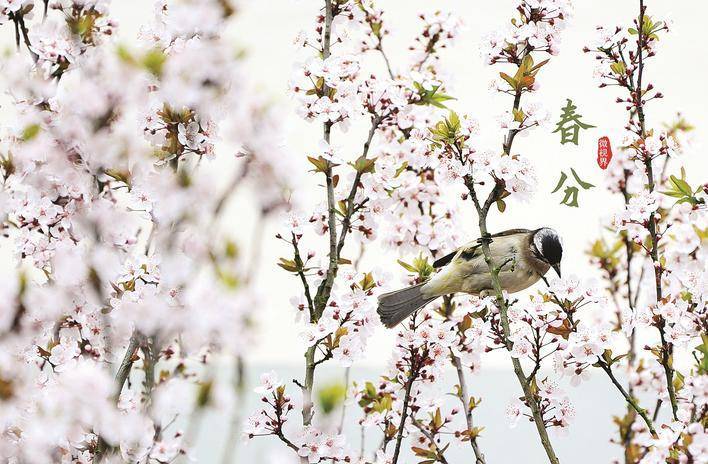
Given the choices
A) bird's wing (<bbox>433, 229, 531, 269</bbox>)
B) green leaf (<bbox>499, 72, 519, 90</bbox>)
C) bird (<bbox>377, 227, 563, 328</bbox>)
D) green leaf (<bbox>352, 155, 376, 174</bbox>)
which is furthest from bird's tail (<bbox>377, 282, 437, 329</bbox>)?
green leaf (<bbox>499, 72, 519, 90</bbox>)

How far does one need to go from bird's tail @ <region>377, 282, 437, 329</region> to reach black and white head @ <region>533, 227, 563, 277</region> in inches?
24.9

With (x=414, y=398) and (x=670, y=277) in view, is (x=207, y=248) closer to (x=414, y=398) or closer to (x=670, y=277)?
(x=414, y=398)

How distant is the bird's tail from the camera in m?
3.40

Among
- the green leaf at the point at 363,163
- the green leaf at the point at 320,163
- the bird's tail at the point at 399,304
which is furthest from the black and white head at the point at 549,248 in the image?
the green leaf at the point at 320,163

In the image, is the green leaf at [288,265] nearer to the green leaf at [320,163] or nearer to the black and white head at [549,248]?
the green leaf at [320,163]

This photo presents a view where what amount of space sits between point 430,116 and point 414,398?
47.3 inches

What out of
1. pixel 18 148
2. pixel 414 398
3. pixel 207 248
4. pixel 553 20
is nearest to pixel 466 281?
pixel 414 398

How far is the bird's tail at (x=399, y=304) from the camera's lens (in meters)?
3.40

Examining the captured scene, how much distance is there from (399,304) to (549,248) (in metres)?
0.80

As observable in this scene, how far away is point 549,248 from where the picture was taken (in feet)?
12.6

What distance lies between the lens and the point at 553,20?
10.5 feet

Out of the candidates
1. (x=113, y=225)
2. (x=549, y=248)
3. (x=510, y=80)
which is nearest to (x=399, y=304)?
(x=549, y=248)

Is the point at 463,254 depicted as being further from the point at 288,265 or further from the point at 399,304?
the point at 288,265

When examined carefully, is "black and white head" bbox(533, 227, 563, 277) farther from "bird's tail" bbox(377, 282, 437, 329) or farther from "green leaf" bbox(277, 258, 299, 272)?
"green leaf" bbox(277, 258, 299, 272)
